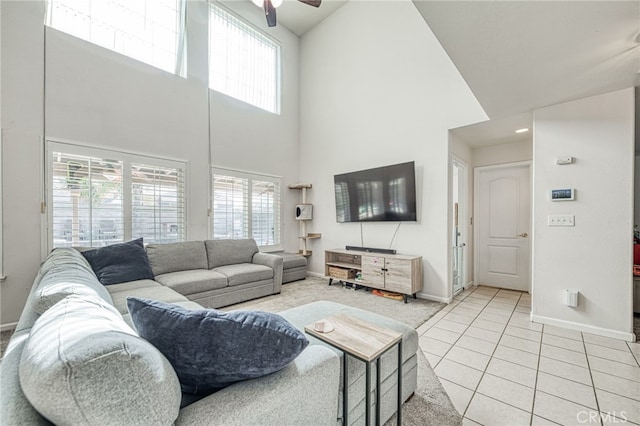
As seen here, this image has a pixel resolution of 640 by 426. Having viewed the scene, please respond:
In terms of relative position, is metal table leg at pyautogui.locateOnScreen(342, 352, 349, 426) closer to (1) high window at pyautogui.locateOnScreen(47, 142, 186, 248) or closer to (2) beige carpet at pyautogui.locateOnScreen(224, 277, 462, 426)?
(2) beige carpet at pyautogui.locateOnScreen(224, 277, 462, 426)

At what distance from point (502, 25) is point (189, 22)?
458cm

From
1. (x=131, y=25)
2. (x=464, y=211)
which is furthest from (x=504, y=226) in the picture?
(x=131, y=25)

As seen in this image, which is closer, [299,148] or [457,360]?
[457,360]

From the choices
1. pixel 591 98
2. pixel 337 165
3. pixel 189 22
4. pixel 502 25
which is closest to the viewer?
pixel 502 25

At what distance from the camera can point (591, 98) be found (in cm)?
275

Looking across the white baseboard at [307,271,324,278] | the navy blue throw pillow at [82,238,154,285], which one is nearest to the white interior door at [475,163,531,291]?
the white baseboard at [307,271,324,278]

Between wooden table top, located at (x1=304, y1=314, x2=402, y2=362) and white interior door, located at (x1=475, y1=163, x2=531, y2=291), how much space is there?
13.3ft

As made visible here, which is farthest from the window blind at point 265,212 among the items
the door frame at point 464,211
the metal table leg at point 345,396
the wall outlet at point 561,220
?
the wall outlet at point 561,220

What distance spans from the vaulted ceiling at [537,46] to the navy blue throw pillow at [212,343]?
2027 mm

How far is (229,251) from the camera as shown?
416 centimetres

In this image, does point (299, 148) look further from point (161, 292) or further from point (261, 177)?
point (161, 292)

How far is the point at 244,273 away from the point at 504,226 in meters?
4.28

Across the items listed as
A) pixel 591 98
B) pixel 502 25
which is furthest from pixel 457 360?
pixel 591 98

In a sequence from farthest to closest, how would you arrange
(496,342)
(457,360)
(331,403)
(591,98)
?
(591,98) → (496,342) → (457,360) → (331,403)
